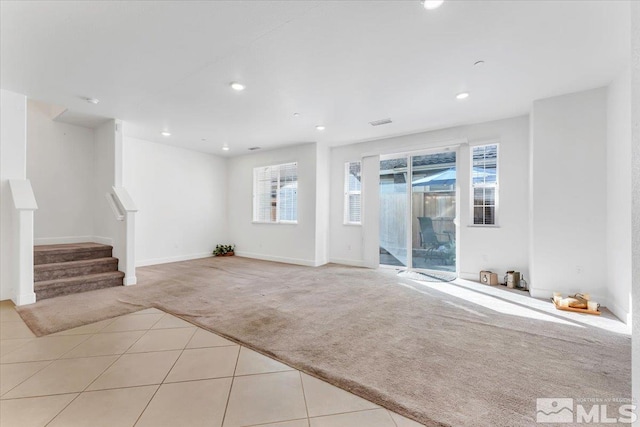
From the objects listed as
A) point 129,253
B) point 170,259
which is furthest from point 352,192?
point 170,259

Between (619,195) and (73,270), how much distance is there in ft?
24.1

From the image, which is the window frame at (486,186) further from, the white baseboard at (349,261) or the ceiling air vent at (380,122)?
the white baseboard at (349,261)

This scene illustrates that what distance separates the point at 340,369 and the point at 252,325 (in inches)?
46.1

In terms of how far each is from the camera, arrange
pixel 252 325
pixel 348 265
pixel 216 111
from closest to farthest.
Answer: pixel 252 325 < pixel 216 111 < pixel 348 265

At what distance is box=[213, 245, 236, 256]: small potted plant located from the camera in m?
7.18

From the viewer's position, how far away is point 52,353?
7.27 feet

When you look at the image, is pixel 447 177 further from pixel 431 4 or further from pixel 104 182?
pixel 104 182

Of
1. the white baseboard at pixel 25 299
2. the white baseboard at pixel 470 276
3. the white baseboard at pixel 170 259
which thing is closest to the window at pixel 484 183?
the white baseboard at pixel 470 276

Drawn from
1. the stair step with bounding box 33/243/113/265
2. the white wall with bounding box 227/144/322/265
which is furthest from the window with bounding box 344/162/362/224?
the stair step with bounding box 33/243/113/265

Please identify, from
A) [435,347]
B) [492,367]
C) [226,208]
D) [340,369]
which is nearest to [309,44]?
[340,369]

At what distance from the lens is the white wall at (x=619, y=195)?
2816 millimetres

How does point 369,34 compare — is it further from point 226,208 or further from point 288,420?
point 226,208

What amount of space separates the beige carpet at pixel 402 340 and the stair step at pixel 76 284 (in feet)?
0.67

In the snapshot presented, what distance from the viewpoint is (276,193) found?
680 cm
